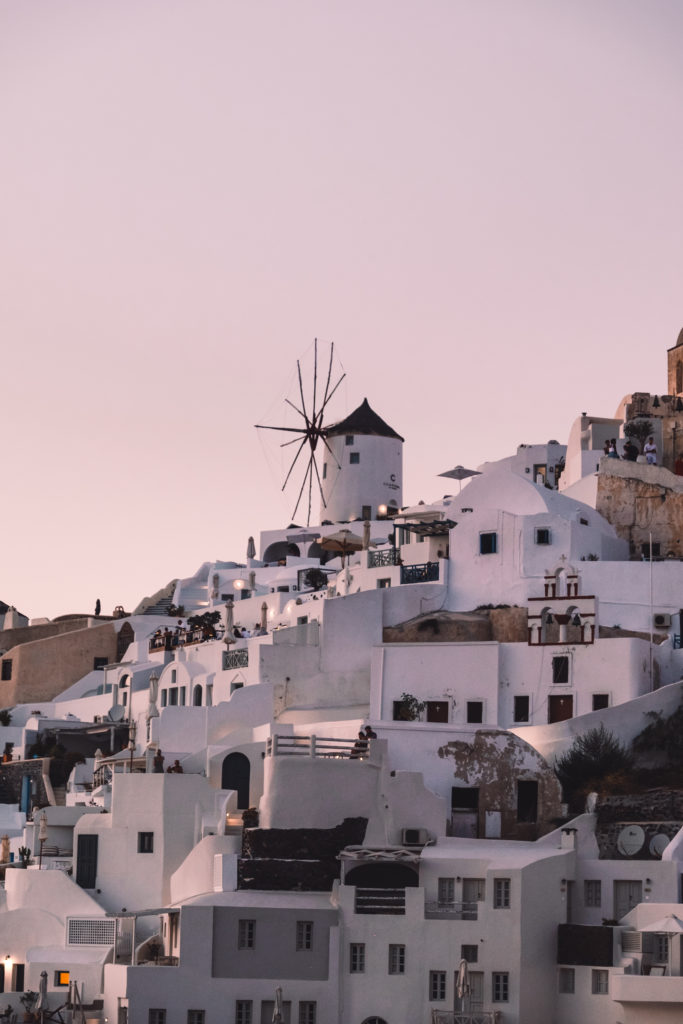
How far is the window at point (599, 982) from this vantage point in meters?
48.6

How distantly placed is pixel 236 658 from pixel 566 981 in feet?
57.3

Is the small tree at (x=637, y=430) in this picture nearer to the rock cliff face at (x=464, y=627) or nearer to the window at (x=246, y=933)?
the rock cliff face at (x=464, y=627)

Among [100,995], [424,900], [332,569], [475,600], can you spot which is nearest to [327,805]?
[424,900]

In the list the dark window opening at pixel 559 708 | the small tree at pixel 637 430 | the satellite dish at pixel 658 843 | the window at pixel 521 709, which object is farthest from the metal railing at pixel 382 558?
the satellite dish at pixel 658 843

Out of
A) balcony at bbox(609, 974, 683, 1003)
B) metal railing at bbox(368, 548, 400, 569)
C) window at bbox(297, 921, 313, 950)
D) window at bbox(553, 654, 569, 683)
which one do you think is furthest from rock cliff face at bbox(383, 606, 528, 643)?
balcony at bbox(609, 974, 683, 1003)

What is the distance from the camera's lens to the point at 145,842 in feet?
180

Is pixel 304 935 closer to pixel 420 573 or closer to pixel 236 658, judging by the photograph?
pixel 236 658

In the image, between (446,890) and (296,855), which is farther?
(296,855)

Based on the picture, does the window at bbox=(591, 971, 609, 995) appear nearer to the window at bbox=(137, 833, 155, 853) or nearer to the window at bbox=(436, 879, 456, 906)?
the window at bbox=(436, 879, 456, 906)

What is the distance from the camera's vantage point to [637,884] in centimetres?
5016

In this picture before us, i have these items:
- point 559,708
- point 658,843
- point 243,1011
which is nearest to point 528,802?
point 658,843

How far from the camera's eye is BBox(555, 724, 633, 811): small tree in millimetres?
53844

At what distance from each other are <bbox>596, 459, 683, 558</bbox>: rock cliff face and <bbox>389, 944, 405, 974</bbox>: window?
18818 millimetres

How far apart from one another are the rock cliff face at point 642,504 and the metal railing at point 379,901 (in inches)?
698
